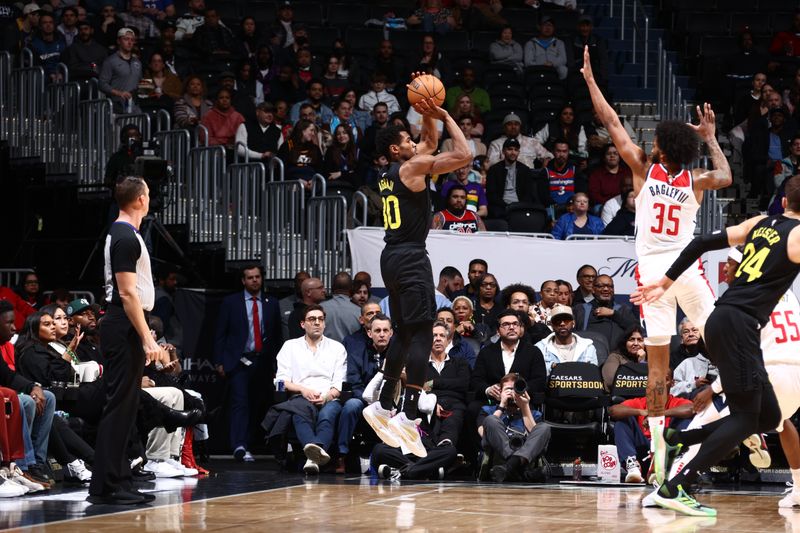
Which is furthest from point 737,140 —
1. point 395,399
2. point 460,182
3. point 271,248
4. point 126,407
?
point 126,407

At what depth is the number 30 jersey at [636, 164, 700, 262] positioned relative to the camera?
9.25 m

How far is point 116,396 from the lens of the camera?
8742 millimetres

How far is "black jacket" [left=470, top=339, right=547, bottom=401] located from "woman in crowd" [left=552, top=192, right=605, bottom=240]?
3.35 meters

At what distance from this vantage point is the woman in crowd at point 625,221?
1548 cm

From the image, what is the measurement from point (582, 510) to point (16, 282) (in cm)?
953

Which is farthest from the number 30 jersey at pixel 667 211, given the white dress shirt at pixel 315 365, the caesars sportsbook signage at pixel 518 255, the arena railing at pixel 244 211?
the arena railing at pixel 244 211

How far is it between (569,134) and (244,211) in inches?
213

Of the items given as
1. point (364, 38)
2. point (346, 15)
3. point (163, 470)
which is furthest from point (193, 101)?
point (163, 470)

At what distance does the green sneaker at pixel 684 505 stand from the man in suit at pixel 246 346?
6.68m

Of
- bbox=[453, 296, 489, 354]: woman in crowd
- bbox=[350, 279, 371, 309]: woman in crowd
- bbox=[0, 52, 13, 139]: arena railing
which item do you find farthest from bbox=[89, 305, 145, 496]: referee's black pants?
bbox=[0, 52, 13, 139]: arena railing

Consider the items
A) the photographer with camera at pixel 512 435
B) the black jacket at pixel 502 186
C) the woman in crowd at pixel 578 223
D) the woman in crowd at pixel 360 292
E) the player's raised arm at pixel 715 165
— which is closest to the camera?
the player's raised arm at pixel 715 165

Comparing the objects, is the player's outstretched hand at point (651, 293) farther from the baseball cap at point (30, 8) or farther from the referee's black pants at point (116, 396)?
the baseball cap at point (30, 8)

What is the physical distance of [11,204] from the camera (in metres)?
17.9

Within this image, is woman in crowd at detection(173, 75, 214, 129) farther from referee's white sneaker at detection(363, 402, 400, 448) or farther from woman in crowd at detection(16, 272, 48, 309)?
referee's white sneaker at detection(363, 402, 400, 448)
